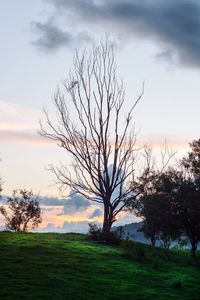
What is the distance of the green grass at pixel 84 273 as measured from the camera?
1838 cm

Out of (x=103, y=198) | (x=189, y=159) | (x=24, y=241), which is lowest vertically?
(x=24, y=241)

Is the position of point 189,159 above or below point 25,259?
above

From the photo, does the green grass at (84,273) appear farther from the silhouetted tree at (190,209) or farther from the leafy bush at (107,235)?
the silhouetted tree at (190,209)

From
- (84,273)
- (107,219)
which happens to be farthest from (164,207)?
(84,273)

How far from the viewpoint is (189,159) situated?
5394 cm

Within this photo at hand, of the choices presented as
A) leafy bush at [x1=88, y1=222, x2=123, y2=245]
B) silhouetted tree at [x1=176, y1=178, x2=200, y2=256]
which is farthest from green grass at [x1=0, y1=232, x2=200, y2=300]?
silhouetted tree at [x1=176, y1=178, x2=200, y2=256]

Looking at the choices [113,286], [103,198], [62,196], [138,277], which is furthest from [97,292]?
[62,196]

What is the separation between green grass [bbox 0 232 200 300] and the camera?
60.3 ft

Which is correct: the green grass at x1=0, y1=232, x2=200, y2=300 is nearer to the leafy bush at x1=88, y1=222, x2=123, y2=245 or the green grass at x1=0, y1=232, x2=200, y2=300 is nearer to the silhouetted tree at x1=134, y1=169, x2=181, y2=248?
the leafy bush at x1=88, y1=222, x2=123, y2=245

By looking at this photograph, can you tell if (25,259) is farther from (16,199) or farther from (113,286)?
(16,199)

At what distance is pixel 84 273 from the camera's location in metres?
21.6

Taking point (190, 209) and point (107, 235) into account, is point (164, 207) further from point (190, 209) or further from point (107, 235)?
point (107, 235)

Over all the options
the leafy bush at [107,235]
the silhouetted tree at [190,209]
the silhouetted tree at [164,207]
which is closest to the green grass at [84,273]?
the leafy bush at [107,235]

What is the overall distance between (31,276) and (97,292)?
9.23 ft
